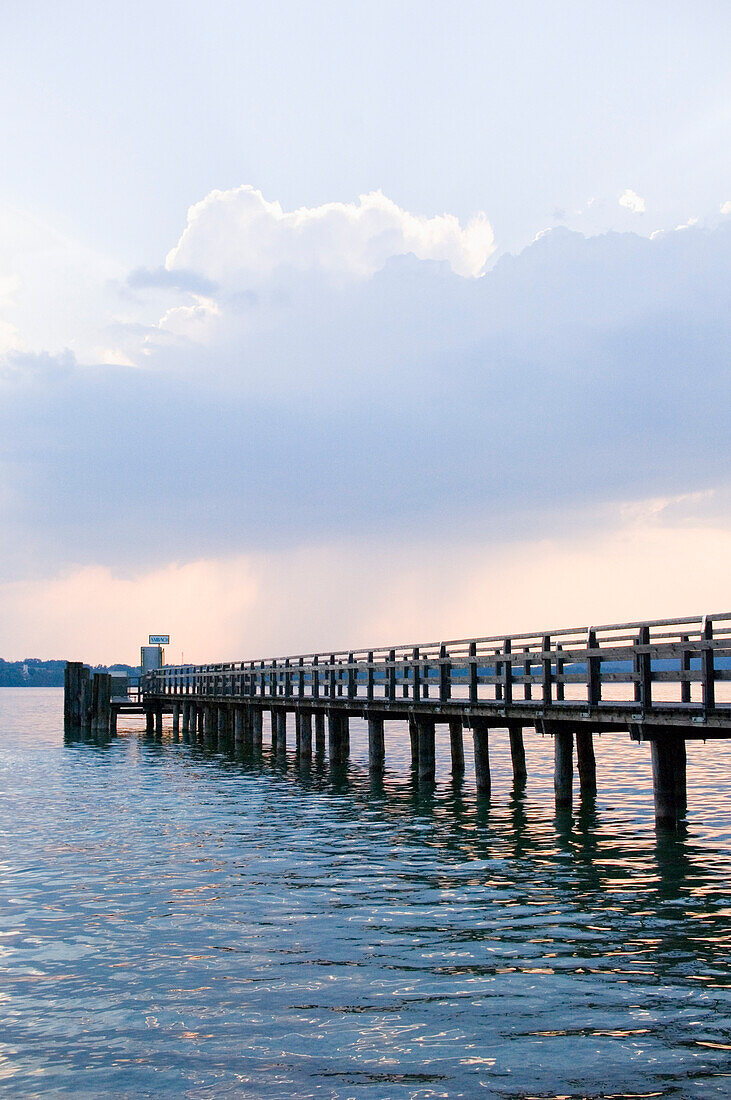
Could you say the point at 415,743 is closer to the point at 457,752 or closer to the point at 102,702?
the point at 457,752

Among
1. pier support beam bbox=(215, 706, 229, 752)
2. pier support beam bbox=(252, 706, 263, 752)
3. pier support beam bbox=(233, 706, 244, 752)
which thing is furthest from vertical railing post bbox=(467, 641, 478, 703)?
pier support beam bbox=(215, 706, 229, 752)

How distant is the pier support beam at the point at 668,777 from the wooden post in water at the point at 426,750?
10376mm

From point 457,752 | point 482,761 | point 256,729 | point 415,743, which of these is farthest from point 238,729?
point 482,761

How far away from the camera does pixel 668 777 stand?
752 inches

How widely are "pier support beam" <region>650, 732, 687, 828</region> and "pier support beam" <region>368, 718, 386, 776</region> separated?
13.6 meters

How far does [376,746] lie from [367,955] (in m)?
21.1

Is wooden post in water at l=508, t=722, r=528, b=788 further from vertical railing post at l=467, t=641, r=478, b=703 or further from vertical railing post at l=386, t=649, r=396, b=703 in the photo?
vertical railing post at l=467, t=641, r=478, b=703

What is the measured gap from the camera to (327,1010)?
10.1 meters

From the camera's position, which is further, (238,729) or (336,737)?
(238,729)

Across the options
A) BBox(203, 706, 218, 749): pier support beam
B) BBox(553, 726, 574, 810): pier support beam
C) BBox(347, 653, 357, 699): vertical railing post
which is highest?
BBox(347, 653, 357, 699): vertical railing post

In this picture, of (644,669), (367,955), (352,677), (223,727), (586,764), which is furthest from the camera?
(223,727)

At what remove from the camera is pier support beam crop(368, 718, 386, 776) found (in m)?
32.3

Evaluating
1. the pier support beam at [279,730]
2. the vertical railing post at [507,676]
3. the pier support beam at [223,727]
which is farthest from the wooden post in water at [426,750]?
the pier support beam at [223,727]

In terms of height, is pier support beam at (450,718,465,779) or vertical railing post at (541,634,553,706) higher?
vertical railing post at (541,634,553,706)
